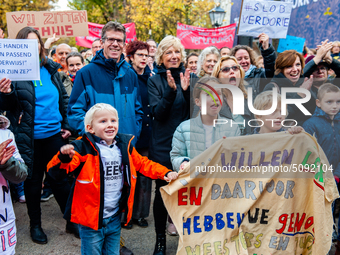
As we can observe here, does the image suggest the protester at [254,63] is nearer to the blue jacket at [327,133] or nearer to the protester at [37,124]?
the blue jacket at [327,133]

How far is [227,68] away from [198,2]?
1807 cm

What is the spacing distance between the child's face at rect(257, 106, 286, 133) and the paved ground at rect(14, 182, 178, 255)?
5.22 feet

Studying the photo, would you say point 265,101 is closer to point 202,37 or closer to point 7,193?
point 7,193

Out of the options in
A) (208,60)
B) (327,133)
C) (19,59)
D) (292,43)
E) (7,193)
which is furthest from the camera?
(292,43)

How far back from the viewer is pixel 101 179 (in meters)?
2.45

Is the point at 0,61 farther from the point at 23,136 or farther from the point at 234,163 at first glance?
the point at 234,163

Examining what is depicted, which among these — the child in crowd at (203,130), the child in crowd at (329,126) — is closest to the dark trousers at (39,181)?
the child in crowd at (203,130)

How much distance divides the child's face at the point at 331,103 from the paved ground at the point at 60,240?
6.88 ft

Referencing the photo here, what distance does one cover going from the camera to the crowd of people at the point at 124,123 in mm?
2467

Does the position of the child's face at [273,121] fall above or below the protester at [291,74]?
below

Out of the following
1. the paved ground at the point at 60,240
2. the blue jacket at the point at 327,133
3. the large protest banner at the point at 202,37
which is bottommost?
the paved ground at the point at 60,240

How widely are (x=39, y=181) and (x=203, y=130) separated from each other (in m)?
1.91

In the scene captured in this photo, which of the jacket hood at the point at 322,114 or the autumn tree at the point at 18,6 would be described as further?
the autumn tree at the point at 18,6

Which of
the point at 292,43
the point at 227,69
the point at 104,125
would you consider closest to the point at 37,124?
the point at 104,125
